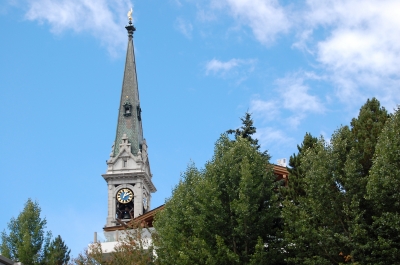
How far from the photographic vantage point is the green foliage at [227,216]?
145 feet

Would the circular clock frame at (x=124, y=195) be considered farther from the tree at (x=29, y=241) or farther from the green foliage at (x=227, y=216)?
the green foliage at (x=227, y=216)

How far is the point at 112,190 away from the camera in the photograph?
118m

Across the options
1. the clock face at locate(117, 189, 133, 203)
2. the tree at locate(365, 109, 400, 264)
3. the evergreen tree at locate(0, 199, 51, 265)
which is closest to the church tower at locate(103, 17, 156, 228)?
the clock face at locate(117, 189, 133, 203)

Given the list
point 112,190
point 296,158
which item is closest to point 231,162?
point 296,158

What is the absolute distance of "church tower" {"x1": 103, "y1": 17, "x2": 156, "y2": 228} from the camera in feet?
383

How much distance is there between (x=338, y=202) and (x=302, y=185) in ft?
12.6

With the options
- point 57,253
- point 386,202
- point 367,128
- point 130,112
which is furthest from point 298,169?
point 130,112

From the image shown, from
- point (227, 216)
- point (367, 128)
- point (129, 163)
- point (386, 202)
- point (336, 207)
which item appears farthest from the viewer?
point (129, 163)

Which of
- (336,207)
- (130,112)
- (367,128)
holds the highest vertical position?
(130,112)

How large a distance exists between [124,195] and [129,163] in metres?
5.46

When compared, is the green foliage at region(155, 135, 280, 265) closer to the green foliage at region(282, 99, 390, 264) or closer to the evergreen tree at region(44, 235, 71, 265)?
the green foliage at region(282, 99, 390, 264)

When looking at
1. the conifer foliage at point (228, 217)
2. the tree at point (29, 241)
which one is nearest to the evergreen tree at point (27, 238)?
the tree at point (29, 241)

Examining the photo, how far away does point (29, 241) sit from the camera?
2726 inches

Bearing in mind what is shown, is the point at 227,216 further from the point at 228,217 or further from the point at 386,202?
the point at 386,202
